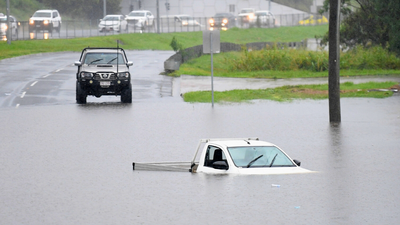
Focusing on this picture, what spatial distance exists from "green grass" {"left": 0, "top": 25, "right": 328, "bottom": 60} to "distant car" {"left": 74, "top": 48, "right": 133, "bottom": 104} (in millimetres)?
23055

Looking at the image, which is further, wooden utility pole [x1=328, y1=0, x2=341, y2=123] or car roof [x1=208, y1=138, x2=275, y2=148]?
wooden utility pole [x1=328, y1=0, x2=341, y2=123]

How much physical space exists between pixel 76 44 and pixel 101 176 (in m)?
49.1

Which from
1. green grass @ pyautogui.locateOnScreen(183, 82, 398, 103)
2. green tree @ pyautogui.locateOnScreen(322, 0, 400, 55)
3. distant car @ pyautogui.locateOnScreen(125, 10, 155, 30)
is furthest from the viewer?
distant car @ pyautogui.locateOnScreen(125, 10, 155, 30)

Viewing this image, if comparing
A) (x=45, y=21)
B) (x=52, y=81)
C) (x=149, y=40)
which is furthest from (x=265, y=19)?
(x=52, y=81)

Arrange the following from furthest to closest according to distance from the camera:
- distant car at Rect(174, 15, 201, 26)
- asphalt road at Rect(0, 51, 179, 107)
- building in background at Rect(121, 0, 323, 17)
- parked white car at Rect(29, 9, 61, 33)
Result: 1. building in background at Rect(121, 0, 323, 17)
2. distant car at Rect(174, 15, 201, 26)
3. parked white car at Rect(29, 9, 61, 33)
4. asphalt road at Rect(0, 51, 179, 107)

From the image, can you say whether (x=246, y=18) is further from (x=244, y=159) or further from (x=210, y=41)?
(x=244, y=159)

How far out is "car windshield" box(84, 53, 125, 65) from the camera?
29.0m

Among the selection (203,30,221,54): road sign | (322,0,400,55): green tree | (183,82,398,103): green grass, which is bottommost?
(183,82,398,103): green grass

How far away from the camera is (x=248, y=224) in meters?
10.3

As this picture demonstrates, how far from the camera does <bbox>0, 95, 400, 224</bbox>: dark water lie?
36.8 ft

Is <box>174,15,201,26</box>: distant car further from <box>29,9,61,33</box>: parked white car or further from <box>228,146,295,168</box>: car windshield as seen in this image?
<box>228,146,295,168</box>: car windshield

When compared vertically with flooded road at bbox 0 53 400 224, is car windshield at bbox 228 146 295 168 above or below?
above

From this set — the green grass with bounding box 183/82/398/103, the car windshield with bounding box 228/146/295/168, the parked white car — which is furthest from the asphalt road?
the parked white car

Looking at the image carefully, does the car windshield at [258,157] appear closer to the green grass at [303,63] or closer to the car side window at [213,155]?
the car side window at [213,155]
